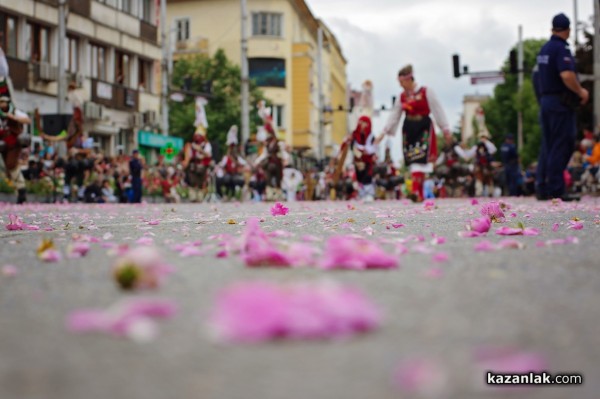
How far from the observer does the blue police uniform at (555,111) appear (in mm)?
13726

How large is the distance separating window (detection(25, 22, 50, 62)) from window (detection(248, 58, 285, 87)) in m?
30.8

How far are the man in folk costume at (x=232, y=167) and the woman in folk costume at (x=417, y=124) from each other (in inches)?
602

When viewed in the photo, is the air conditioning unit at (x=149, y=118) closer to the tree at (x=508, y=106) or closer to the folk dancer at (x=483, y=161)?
the folk dancer at (x=483, y=161)

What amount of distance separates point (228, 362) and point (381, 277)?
147 cm

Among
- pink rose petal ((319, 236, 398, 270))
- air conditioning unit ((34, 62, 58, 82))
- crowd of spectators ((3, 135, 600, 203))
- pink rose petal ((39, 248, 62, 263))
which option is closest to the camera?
pink rose petal ((319, 236, 398, 270))

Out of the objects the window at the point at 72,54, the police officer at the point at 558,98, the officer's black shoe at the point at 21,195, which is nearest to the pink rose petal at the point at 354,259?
the police officer at the point at 558,98

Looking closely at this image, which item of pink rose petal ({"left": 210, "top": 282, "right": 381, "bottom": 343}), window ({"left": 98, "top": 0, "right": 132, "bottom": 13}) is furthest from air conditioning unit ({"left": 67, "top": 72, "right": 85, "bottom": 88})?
pink rose petal ({"left": 210, "top": 282, "right": 381, "bottom": 343})

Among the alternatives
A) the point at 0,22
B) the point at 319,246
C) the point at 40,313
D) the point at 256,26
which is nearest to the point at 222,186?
the point at 0,22

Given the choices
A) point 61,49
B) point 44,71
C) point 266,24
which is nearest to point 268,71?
point 266,24

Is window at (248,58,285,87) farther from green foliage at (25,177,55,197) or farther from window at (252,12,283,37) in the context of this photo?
green foliage at (25,177,55,197)

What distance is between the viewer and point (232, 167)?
32.3 m

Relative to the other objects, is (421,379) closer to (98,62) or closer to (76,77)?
(76,77)

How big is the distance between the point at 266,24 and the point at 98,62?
27.5m

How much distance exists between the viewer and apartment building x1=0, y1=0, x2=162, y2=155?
107 feet
